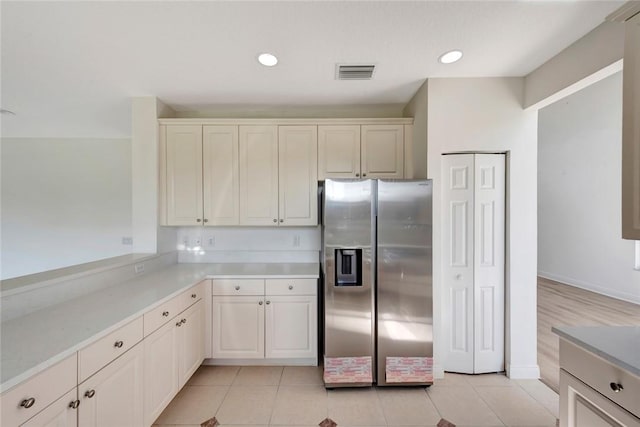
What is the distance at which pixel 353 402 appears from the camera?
196 cm

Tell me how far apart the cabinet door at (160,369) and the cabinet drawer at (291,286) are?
77 centimetres

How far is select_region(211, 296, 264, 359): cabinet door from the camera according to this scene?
7.59 ft

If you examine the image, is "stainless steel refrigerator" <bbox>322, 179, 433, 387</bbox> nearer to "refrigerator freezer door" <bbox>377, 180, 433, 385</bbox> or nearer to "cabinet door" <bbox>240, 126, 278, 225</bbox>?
"refrigerator freezer door" <bbox>377, 180, 433, 385</bbox>

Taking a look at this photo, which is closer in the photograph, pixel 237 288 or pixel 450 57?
pixel 450 57

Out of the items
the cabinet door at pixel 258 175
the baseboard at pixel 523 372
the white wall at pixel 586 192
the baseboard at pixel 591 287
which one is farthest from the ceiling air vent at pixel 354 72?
the baseboard at pixel 591 287

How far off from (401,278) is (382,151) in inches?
50.4

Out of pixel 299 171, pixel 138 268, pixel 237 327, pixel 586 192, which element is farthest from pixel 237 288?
pixel 586 192

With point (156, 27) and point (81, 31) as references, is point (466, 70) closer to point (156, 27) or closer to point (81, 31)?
point (156, 27)

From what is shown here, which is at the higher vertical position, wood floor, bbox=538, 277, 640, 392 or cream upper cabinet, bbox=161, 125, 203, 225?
cream upper cabinet, bbox=161, 125, 203, 225

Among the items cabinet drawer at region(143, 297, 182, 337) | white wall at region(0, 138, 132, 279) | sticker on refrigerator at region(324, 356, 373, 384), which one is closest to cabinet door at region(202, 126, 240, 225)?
cabinet drawer at region(143, 297, 182, 337)

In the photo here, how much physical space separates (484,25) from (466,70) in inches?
21.2

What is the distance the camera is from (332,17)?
5.06ft

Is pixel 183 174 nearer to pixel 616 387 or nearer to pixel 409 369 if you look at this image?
pixel 409 369

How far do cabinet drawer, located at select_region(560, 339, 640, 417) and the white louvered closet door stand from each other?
106cm
